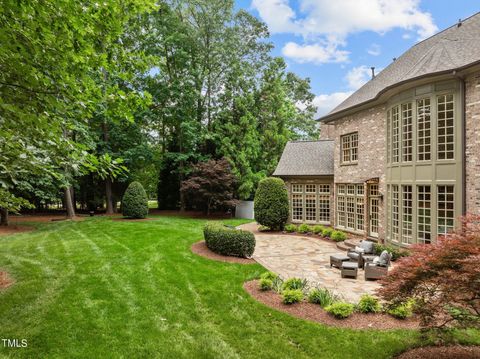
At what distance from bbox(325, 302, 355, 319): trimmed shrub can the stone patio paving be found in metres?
1.09

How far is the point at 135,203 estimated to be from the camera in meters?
20.9

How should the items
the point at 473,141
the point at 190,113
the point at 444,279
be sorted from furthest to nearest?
1. the point at 190,113
2. the point at 473,141
3. the point at 444,279

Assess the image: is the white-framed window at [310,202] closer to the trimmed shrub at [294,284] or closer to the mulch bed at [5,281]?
the trimmed shrub at [294,284]

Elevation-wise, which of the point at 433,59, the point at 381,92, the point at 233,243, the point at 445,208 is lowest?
the point at 233,243

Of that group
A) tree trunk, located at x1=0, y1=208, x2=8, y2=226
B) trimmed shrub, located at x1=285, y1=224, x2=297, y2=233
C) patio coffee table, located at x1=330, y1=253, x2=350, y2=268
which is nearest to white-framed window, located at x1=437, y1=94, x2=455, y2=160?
patio coffee table, located at x1=330, y1=253, x2=350, y2=268

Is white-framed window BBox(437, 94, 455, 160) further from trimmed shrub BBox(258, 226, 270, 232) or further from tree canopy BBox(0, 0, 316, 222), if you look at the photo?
tree canopy BBox(0, 0, 316, 222)

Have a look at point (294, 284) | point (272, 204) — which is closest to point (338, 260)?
point (294, 284)

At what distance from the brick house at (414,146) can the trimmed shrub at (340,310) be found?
20.6 feet

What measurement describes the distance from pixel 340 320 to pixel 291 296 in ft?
4.06

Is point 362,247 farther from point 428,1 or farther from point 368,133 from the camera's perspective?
point 428,1

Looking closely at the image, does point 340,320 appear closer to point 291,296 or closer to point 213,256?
point 291,296

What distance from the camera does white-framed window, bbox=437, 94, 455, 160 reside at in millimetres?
11039

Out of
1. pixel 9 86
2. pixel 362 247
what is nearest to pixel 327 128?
pixel 362 247

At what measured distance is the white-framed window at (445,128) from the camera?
36.2 feet
